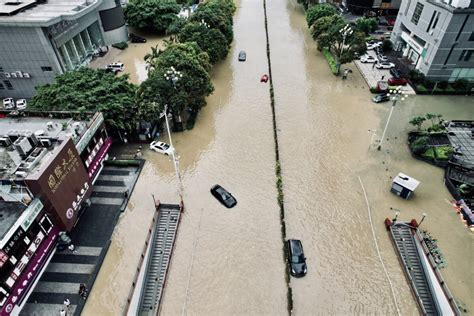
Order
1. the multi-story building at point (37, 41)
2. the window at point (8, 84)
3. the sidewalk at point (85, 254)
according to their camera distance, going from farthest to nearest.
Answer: the window at point (8, 84)
the multi-story building at point (37, 41)
the sidewalk at point (85, 254)

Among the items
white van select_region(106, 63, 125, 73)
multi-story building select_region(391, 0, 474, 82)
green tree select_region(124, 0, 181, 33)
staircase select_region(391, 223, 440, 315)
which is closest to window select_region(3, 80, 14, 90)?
white van select_region(106, 63, 125, 73)

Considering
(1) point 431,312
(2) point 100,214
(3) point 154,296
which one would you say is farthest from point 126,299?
(1) point 431,312

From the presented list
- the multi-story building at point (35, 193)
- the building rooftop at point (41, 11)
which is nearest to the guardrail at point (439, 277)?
the multi-story building at point (35, 193)

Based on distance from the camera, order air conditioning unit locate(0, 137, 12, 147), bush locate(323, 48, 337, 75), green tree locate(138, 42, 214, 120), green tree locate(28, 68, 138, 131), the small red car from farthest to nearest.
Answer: bush locate(323, 48, 337, 75)
the small red car
green tree locate(138, 42, 214, 120)
green tree locate(28, 68, 138, 131)
air conditioning unit locate(0, 137, 12, 147)

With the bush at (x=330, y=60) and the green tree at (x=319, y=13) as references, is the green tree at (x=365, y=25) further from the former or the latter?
the bush at (x=330, y=60)

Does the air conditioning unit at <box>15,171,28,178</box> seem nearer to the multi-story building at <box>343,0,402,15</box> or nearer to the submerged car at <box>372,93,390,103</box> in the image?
the submerged car at <box>372,93,390,103</box>

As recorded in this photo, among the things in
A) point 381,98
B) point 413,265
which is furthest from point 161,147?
point 381,98
